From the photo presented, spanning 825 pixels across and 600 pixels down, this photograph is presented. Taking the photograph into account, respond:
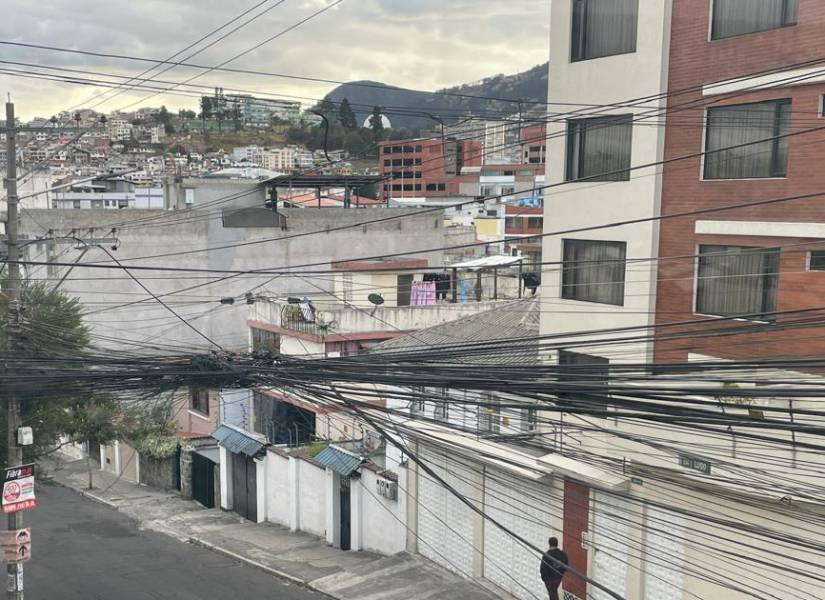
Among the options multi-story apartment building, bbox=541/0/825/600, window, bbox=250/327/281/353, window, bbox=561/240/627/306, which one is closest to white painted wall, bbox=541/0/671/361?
multi-story apartment building, bbox=541/0/825/600

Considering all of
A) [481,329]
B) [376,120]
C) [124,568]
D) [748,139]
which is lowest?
[124,568]

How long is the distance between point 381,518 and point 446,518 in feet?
6.98

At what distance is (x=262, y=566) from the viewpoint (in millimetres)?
18547

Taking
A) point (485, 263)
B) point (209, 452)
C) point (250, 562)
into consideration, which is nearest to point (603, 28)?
point (250, 562)

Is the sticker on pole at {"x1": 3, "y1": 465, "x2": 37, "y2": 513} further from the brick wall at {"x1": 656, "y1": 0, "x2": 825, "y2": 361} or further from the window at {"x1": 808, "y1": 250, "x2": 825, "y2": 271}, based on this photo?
the window at {"x1": 808, "y1": 250, "x2": 825, "y2": 271}

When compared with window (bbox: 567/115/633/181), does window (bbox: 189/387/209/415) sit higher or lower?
lower

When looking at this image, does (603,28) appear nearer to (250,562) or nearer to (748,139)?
(748,139)

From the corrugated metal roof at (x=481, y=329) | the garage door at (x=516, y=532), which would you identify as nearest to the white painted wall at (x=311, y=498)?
the corrugated metal roof at (x=481, y=329)

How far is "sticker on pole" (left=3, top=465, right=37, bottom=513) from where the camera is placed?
14281 millimetres

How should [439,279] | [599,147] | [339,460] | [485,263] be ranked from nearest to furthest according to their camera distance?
[599,147] < [339,460] < [485,263] < [439,279]

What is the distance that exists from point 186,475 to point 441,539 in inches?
464

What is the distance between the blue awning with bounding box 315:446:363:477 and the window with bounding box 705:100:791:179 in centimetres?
1032

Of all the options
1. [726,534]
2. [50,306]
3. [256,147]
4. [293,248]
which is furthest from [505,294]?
[256,147]

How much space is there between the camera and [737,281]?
483 inches
